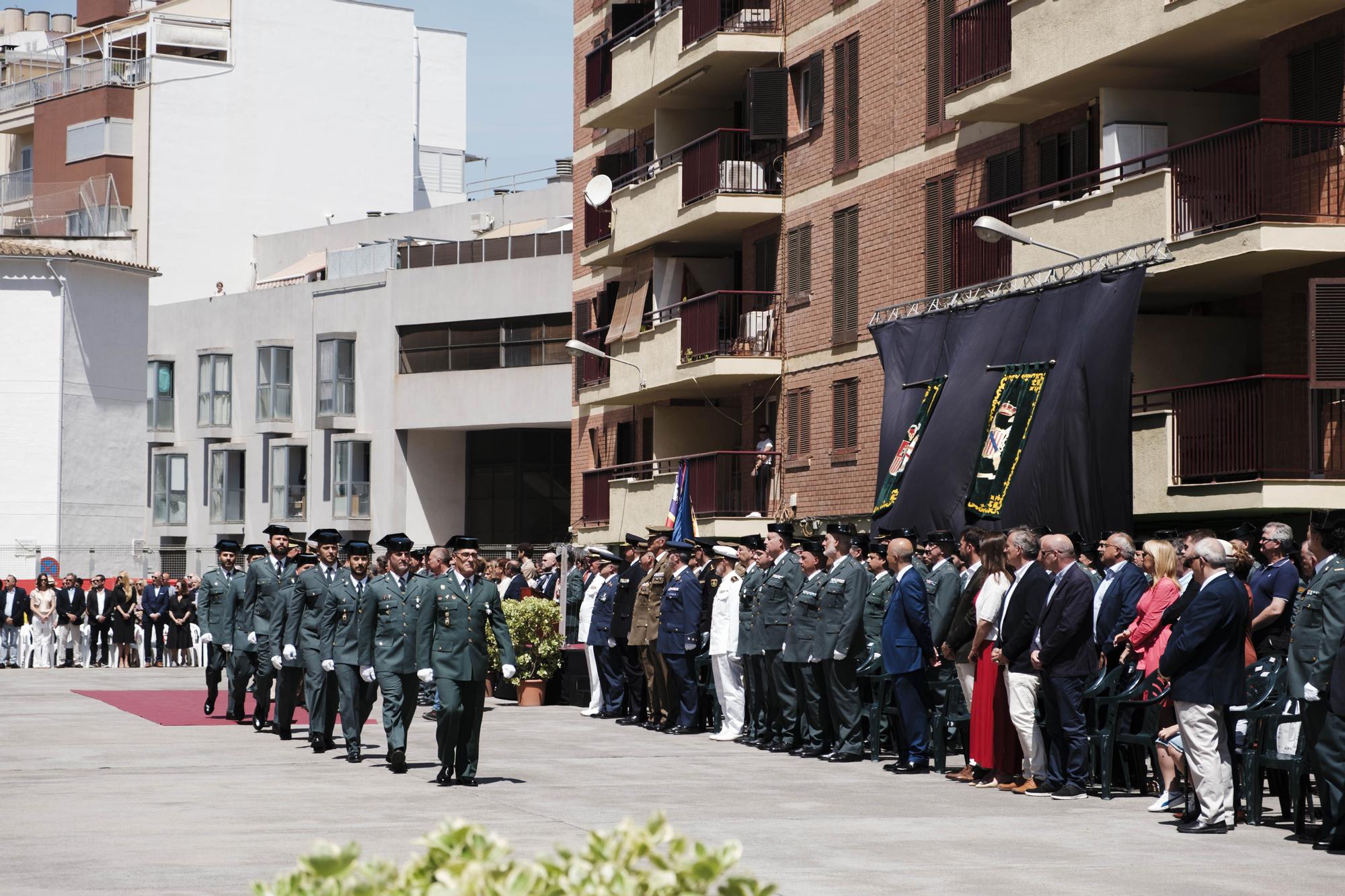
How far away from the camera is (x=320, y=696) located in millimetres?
20938

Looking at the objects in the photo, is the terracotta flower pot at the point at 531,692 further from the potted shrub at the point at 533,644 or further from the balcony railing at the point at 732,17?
the balcony railing at the point at 732,17

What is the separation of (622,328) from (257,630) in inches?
782

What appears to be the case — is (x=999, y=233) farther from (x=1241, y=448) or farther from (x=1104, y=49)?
(x=1241, y=448)

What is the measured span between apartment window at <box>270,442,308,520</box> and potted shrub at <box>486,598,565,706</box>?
118ft

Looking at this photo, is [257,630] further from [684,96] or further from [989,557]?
[684,96]

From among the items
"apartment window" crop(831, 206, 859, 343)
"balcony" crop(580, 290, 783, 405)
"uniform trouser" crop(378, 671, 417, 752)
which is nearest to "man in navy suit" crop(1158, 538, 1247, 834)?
"uniform trouser" crop(378, 671, 417, 752)

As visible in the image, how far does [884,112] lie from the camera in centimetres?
3228

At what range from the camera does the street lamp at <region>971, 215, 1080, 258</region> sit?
23984 mm

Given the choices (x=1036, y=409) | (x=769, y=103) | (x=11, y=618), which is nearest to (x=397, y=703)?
(x=1036, y=409)

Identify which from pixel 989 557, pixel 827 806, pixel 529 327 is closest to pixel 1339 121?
pixel 989 557

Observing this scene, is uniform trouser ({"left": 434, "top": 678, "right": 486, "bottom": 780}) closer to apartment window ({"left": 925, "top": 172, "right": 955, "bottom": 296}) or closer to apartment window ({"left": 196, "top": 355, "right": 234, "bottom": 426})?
apartment window ({"left": 925, "top": 172, "right": 955, "bottom": 296})

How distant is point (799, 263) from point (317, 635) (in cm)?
1632

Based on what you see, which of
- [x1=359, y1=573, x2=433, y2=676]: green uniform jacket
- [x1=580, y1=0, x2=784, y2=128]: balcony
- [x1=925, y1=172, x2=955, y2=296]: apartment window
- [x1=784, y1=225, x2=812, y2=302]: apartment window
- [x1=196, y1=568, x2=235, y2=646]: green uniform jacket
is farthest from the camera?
[x1=580, y1=0, x2=784, y2=128]: balcony

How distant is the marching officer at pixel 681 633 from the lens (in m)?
23.3
